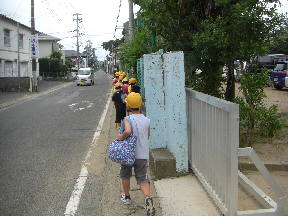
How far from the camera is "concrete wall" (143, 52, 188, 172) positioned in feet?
20.2

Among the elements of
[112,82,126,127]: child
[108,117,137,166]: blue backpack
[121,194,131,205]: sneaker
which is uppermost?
[112,82,126,127]: child

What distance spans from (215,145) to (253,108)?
8.76 ft

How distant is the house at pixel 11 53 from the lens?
3201 centimetres

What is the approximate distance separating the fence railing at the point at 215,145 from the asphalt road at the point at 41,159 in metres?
1.56

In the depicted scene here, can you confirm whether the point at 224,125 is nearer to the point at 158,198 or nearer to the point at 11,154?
the point at 158,198

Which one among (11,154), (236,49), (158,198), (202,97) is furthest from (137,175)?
(11,154)

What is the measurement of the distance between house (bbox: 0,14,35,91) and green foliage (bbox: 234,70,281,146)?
27194 mm

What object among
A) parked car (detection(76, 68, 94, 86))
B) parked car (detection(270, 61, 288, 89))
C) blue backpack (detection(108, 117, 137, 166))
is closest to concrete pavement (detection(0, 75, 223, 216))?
blue backpack (detection(108, 117, 137, 166))

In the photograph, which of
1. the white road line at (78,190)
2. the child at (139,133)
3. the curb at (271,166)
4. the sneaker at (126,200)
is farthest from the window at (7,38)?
the child at (139,133)

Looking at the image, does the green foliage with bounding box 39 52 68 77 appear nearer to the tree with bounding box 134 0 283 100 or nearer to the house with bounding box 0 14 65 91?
the house with bounding box 0 14 65 91

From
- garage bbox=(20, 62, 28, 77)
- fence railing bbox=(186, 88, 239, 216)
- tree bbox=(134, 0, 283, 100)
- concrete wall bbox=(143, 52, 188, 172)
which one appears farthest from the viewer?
garage bbox=(20, 62, 28, 77)

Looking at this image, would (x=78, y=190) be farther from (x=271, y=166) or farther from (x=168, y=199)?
(x=271, y=166)

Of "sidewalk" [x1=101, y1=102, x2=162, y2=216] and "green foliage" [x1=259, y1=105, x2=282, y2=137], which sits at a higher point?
"green foliage" [x1=259, y1=105, x2=282, y2=137]

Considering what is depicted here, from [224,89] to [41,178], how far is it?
159 inches
